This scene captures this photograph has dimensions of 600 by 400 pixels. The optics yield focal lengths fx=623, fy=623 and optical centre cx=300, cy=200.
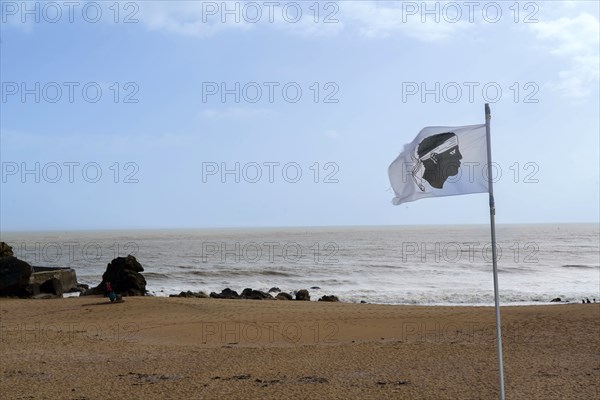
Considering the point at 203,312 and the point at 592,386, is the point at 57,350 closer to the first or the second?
the point at 203,312

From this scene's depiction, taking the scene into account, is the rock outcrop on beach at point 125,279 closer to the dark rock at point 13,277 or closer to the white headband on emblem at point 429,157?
the dark rock at point 13,277

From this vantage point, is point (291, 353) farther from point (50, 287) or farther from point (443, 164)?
point (50, 287)

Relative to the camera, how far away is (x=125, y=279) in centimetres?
2617

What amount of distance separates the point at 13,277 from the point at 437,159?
21925 mm

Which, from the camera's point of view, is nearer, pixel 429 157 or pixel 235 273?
pixel 429 157

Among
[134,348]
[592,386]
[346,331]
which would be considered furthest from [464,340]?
[134,348]

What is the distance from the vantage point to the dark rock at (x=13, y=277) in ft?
81.9

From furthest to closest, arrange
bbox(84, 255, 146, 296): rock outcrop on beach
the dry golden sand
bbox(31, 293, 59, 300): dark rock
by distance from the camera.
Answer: bbox(84, 255, 146, 296): rock outcrop on beach < bbox(31, 293, 59, 300): dark rock < the dry golden sand

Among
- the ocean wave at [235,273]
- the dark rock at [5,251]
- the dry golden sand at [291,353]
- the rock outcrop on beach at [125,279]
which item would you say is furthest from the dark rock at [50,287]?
the ocean wave at [235,273]

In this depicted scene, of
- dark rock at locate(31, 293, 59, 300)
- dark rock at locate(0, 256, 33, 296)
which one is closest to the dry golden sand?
dark rock at locate(0, 256, 33, 296)

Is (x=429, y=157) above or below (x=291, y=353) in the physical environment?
above

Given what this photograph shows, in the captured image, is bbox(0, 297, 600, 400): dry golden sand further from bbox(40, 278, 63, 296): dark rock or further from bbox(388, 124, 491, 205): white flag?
bbox(40, 278, 63, 296): dark rock

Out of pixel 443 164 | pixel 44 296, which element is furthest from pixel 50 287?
pixel 443 164

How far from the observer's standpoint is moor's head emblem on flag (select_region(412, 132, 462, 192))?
26.1 ft
